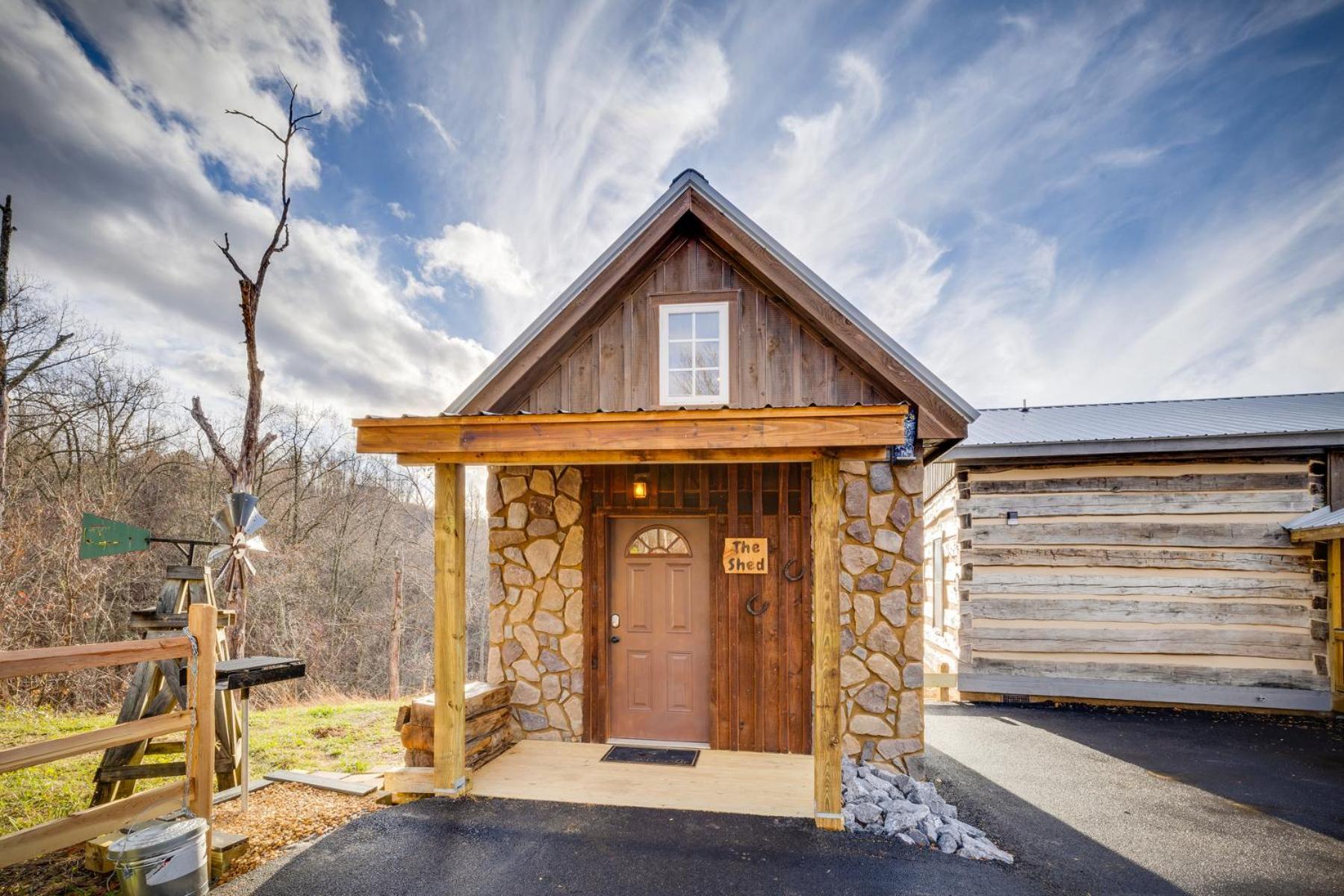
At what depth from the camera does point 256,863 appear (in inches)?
146

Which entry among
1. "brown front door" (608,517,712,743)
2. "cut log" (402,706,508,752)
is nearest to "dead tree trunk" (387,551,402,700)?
"cut log" (402,706,508,752)

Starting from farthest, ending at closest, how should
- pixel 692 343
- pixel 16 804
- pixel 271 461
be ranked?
pixel 271 461, pixel 692 343, pixel 16 804

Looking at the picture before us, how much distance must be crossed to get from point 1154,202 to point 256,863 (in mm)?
15324

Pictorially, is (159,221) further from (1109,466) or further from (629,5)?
(1109,466)

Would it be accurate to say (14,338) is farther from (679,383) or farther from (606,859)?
(606,859)

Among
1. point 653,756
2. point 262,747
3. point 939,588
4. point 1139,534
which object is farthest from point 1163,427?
point 262,747

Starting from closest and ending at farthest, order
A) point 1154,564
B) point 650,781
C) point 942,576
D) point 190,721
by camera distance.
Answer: point 190,721, point 650,781, point 1154,564, point 942,576

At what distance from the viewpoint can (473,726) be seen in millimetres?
5203

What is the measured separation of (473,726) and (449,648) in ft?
3.47

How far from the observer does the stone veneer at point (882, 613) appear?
5.21 meters

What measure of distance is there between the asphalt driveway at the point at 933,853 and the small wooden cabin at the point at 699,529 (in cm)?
67

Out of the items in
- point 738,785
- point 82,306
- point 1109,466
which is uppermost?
point 82,306

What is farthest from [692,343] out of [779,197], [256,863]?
[256,863]

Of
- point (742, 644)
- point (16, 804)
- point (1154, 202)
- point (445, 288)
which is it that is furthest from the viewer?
point (445, 288)
